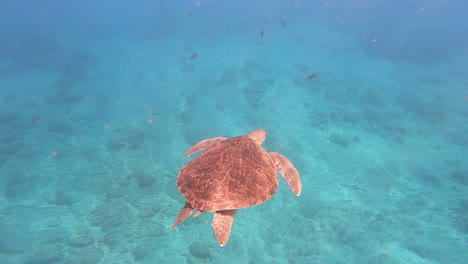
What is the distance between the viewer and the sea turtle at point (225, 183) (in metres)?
3.81

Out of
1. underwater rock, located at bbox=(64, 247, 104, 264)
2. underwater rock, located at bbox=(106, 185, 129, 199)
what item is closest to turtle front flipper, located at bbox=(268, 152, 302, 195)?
underwater rock, located at bbox=(64, 247, 104, 264)

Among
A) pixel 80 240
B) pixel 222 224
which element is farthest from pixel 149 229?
pixel 222 224

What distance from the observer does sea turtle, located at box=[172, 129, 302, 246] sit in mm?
3814

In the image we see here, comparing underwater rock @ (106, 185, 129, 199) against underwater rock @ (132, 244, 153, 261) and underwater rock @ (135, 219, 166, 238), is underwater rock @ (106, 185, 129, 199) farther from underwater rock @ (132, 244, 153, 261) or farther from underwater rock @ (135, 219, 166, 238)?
underwater rock @ (132, 244, 153, 261)

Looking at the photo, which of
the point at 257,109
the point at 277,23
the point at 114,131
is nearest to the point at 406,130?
the point at 257,109

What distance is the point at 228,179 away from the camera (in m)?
3.97

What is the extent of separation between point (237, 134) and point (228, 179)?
317 inches

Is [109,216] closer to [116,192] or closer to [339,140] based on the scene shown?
[116,192]

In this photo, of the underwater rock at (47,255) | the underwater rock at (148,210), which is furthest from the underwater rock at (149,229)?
the underwater rock at (47,255)

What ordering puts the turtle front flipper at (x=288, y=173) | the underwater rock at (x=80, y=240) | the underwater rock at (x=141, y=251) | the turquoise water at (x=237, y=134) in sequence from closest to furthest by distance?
the turtle front flipper at (x=288, y=173)
the underwater rock at (x=141, y=251)
the underwater rock at (x=80, y=240)
the turquoise water at (x=237, y=134)

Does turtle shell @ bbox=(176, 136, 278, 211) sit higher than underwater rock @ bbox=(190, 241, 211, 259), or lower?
higher

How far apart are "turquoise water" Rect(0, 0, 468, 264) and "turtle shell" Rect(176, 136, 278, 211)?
418cm

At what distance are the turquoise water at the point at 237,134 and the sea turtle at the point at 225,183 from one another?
158 inches

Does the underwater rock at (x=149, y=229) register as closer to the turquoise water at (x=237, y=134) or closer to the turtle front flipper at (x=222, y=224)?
the turquoise water at (x=237, y=134)
